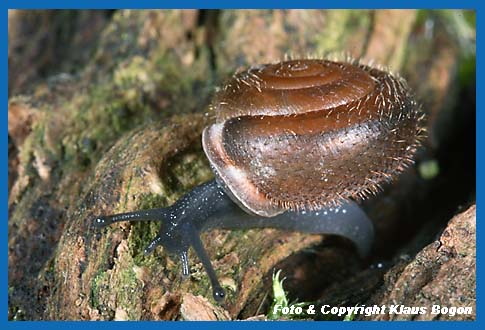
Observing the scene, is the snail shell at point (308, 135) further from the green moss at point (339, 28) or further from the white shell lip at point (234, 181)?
the green moss at point (339, 28)

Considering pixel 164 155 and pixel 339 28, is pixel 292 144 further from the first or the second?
pixel 339 28

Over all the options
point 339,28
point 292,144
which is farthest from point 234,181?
point 339,28

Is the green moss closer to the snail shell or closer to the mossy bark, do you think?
the mossy bark

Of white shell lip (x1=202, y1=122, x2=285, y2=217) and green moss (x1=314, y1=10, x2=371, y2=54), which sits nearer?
white shell lip (x1=202, y1=122, x2=285, y2=217)

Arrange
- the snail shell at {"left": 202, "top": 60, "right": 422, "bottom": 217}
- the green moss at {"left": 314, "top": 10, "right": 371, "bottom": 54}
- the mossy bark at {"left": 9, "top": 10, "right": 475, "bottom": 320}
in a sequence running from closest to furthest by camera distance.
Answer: the snail shell at {"left": 202, "top": 60, "right": 422, "bottom": 217}
the mossy bark at {"left": 9, "top": 10, "right": 475, "bottom": 320}
the green moss at {"left": 314, "top": 10, "right": 371, "bottom": 54}

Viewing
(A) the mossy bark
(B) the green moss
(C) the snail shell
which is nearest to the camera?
(C) the snail shell

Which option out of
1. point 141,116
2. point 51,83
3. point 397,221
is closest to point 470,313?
point 397,221

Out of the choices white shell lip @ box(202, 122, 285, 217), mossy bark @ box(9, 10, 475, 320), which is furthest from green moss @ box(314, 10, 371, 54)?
white shell lip @ box(202, 122, 285, 217)
